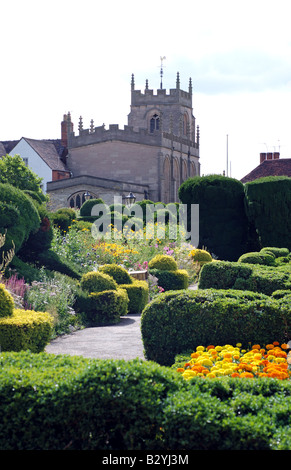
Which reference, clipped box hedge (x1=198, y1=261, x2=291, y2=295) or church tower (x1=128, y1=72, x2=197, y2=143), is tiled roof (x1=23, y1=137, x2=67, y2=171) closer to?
church tower (x1=128, y1=72, x2=197, y2=143)

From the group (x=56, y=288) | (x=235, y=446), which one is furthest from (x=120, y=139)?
(x=235, y=446)

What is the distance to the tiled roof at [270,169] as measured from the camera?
1655 inches

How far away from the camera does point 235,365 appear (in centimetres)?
573

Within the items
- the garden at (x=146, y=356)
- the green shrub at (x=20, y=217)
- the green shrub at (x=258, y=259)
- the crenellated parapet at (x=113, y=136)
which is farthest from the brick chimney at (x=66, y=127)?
the green shrub at (x=20, y=217)

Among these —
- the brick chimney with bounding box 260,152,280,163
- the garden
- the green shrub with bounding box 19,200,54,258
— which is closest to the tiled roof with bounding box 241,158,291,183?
the brick chimney with bounding box 260,152,280,163

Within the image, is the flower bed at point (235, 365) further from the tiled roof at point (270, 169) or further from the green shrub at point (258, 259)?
the tiled roof at point (270, 169)

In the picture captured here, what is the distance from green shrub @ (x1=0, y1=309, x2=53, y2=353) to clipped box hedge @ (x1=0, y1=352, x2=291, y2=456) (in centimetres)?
344

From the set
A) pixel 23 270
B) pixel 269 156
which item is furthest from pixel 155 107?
pixel 23 270

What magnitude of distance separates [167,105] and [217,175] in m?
45.7

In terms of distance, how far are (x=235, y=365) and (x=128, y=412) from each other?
1791 mm

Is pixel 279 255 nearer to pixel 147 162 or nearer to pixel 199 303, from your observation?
pixel 199 303

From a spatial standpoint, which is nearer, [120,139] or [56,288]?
[56,288]

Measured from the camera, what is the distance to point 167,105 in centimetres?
6906

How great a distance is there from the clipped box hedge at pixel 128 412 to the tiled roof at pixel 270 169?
3864 cm
